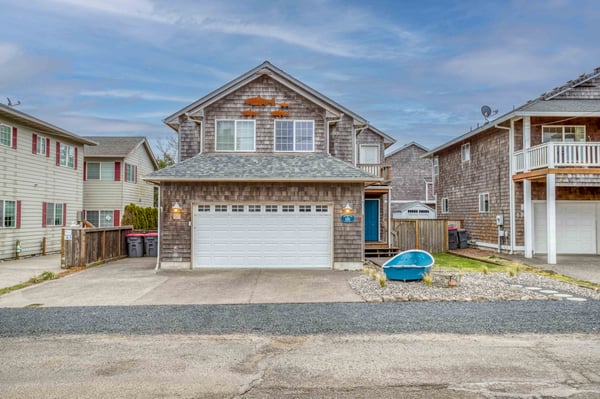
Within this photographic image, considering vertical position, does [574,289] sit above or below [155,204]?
below

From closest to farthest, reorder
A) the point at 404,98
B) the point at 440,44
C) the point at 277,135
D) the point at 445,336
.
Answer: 1. the point at 445,336
2. the point at 277,135
3. the point at 440,44
4. the point at 404,98

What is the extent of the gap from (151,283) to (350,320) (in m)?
6.19

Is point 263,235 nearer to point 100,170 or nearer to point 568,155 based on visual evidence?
point 568,155

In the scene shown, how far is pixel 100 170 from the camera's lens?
953 inches

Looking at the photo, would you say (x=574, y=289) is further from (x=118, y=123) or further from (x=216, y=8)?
(x=118, y=123)

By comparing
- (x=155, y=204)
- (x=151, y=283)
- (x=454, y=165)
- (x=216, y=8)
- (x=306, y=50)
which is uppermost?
(x=306, y=50)

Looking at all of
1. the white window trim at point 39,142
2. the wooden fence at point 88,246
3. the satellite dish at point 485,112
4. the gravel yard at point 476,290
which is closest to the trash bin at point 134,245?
the wooden fence at point 88,246

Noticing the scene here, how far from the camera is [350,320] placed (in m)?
7.12

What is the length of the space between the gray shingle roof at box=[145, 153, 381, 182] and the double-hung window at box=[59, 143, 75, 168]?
376 inches

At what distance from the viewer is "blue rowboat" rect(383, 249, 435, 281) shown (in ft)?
34.0

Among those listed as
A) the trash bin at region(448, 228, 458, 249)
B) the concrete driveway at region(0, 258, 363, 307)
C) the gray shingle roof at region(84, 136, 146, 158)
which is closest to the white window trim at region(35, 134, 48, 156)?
the gray shingle roof at region(84, 136, 146, 158)

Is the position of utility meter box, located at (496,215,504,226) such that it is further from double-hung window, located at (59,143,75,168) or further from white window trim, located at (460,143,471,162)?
double-hung window, located at (59,143,75,168)

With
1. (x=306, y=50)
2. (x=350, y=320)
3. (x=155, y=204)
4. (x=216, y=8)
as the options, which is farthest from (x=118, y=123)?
(x=350, y=320)

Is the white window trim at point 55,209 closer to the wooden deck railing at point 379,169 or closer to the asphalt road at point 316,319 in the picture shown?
the asphalt road at point 316,319
